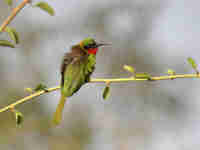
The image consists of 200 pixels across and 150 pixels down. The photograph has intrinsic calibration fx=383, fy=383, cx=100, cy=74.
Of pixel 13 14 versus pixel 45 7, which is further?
pixel 45 7

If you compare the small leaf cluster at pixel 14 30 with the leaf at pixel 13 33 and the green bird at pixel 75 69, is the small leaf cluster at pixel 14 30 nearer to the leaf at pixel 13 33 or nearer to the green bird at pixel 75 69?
the leaf at pixel 13 33

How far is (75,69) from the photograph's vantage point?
139cm

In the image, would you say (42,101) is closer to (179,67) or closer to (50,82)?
(50,82)

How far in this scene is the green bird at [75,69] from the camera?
1208mm

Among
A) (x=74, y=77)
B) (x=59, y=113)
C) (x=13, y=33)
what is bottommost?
(x=59, y=113)

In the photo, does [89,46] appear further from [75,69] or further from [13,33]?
[13,33]

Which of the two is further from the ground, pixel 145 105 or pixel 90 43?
pixel 90 43

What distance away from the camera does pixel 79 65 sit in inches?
57.1

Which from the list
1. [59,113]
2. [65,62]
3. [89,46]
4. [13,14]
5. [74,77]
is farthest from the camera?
[89,46]

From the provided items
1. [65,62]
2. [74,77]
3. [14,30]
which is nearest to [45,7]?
[14,30]

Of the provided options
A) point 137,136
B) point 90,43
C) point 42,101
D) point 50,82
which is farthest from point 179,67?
point 90,43

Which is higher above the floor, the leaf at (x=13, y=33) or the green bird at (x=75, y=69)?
the leaf at (x=13, y=33)

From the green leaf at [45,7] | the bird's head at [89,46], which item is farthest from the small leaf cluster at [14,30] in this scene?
the bird's head at [89,46]

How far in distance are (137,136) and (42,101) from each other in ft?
7.27
